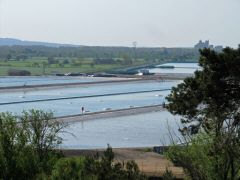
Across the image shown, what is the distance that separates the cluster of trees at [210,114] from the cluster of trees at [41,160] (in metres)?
1.53

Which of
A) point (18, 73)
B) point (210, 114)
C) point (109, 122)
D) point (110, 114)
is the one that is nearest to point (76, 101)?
point (110, 114)

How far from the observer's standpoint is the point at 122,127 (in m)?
32.0

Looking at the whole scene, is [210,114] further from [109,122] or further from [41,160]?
[109,122]

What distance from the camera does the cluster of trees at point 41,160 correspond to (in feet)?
25.4

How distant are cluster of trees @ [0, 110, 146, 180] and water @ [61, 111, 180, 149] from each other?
411 inches

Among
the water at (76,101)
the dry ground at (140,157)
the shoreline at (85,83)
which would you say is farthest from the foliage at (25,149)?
the shoreline at (85,83)

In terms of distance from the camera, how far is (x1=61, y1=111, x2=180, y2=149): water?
1023 inches

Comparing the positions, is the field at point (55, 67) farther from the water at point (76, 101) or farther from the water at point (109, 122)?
the water at point (109, 122)

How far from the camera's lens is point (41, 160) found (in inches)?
450

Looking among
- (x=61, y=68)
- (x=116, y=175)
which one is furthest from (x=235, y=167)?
(x=61, y=68)

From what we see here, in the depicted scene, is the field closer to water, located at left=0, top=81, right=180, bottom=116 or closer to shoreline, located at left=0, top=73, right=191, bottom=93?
shoreline, located at left=0, top=73, right=191, bottom=93

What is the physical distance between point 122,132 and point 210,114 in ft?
59.1

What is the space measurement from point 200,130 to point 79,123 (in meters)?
22.0

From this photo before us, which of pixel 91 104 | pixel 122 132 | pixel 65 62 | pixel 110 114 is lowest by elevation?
pixel 65 62
